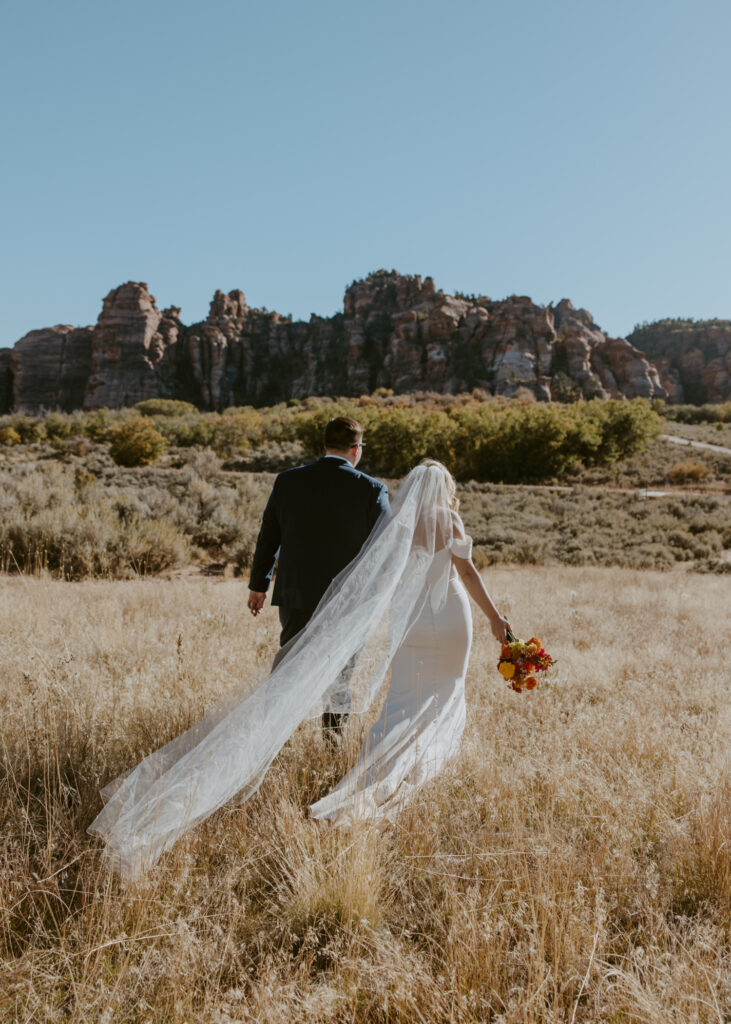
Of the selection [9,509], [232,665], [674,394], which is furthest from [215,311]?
[232,665]

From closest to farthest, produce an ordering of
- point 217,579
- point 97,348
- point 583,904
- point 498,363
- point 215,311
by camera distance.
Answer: point 583,904 < point 217,579 < point 498,363 < point 97,348 < point 215,311

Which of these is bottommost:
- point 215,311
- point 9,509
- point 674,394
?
point 9,509

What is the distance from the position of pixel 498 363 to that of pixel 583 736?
277 ft

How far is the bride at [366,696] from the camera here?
8.09 ft

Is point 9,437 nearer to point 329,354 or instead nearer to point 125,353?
point 125,353

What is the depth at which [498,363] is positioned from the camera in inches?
3270

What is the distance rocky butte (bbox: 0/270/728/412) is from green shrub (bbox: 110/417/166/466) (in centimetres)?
5622

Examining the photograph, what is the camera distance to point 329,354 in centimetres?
10950

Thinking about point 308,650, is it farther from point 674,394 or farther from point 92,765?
point 674,394

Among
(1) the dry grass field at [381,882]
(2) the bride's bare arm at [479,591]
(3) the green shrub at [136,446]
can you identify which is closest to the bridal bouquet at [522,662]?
(2) the bride's bare arm at [479,591]

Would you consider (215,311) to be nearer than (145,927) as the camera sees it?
No

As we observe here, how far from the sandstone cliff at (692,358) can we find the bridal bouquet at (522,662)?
11502 cm

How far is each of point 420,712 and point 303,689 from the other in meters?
0.80

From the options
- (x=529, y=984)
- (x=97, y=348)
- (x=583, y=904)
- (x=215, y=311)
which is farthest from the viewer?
(x=215, y=311)
